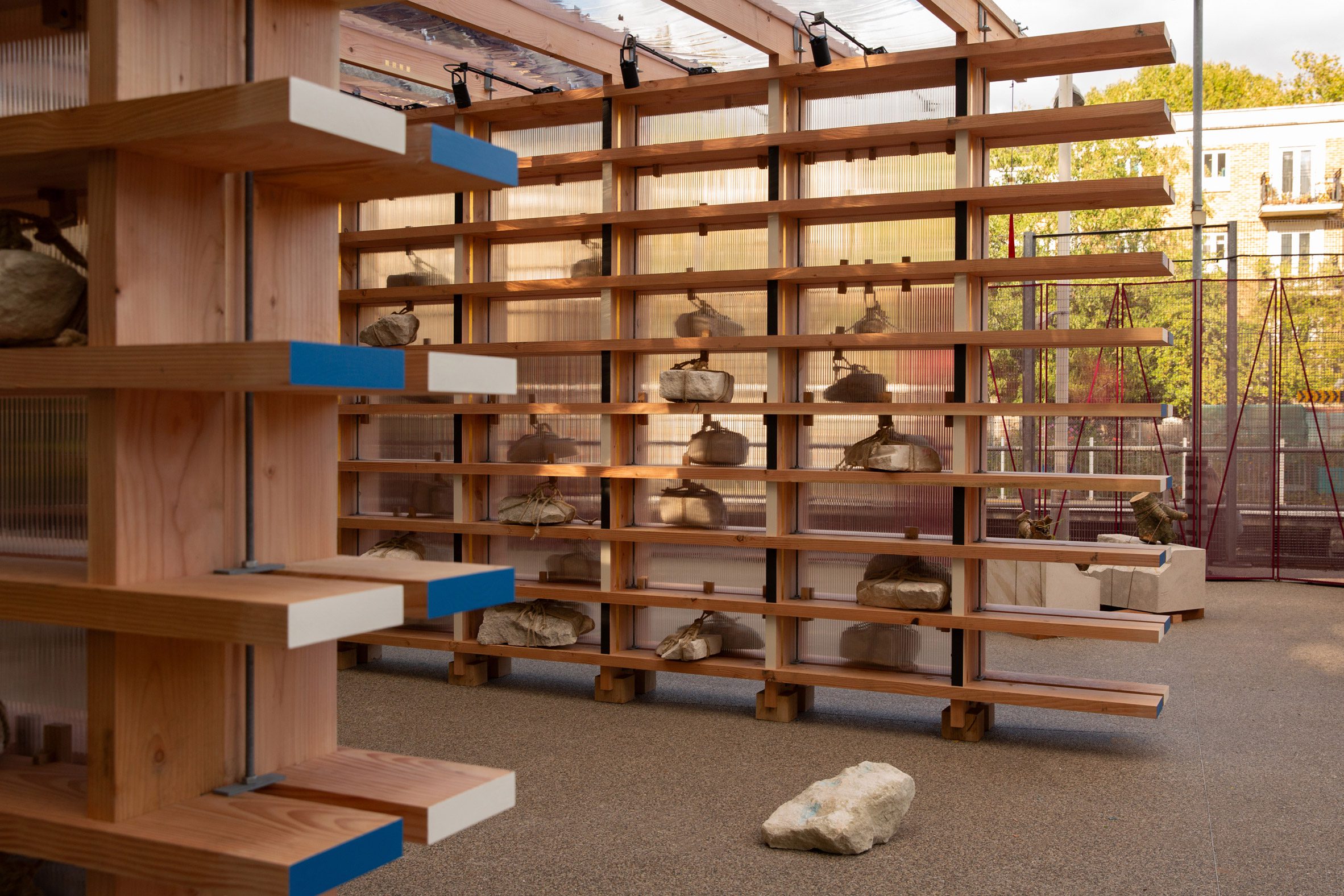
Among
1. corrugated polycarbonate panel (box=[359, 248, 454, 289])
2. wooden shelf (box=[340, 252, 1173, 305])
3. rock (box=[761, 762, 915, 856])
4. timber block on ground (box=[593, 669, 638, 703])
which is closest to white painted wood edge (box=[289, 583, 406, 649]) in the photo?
rock (box=[761, 762, 915, 856])

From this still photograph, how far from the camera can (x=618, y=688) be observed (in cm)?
532

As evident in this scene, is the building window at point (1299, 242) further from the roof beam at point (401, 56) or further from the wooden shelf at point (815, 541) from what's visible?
the wooden shelf at point (815, 541)

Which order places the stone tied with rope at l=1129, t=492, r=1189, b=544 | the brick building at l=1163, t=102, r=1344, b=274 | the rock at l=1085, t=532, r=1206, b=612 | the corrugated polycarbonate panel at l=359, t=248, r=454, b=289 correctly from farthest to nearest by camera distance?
the brick building at l=1163, t=102, r=1344, b=274 < the stone tied with rope at l=1129, t=492, r=1189, b=544 < the rock at l=1085, t=532, r=1206, b=612 < the corrugated polycarbonate panel at l=359, t=248, r=454, b=289

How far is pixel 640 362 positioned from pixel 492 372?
3.83 meters

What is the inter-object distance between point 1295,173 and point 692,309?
2237cm

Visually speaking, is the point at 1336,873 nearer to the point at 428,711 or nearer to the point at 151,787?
the point at 151,787

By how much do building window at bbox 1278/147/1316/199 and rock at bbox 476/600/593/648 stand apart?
2257cm

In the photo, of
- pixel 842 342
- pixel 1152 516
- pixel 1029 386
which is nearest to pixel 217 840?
pixel 842 342

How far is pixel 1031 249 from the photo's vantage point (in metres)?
10.6

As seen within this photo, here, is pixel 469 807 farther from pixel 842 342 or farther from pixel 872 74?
pixel 872 74

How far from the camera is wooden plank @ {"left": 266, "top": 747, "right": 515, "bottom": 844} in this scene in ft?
5.54

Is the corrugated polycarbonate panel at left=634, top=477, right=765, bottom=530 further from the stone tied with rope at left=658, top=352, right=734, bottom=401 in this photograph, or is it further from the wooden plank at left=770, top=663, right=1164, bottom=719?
the wooden plank at left=770, top=663, right=1164, bottom=719

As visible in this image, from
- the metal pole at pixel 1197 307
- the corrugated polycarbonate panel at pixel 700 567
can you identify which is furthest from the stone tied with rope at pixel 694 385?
the metal pole at pixel 1197 307

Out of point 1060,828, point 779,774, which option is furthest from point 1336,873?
point 779,774
